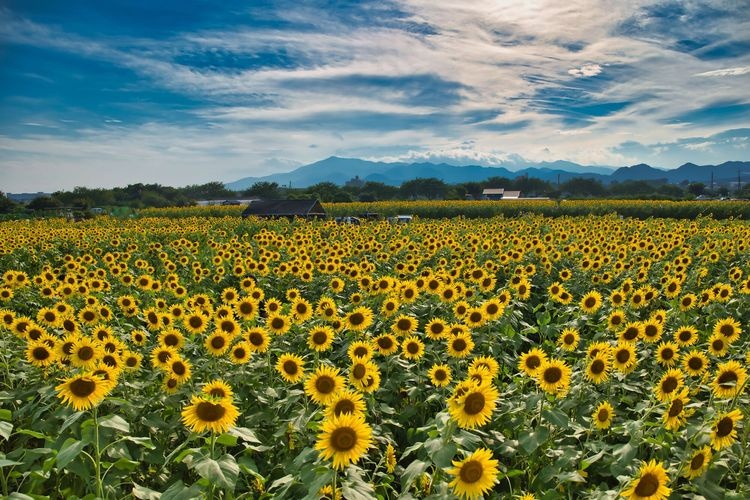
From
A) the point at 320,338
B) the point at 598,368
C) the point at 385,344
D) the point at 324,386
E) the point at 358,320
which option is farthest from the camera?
the point at 358,320

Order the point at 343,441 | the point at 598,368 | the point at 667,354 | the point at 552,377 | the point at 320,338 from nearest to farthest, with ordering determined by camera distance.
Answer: the point at 343,441 → the point at 552,377 → the point at 598,368 → the point at 667,354 → the point at 320,338

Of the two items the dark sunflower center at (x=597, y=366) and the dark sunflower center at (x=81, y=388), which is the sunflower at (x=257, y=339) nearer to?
the dark sunflower center at (x=81, y=388)

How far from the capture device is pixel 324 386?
11.9ft

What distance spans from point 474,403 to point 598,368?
1870 mm

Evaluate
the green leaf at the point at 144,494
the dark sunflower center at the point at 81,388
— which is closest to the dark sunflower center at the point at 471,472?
the green leaf at the point at 144,494

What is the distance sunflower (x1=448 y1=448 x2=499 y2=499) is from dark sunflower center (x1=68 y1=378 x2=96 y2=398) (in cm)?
245

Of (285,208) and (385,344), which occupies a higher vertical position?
(285,208)

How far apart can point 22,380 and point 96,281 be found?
11.8 feet

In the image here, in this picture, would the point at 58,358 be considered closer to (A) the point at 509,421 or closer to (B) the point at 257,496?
(B) the point at 257,496

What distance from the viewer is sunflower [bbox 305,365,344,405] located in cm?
360

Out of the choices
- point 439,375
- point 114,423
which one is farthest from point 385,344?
point 114,423

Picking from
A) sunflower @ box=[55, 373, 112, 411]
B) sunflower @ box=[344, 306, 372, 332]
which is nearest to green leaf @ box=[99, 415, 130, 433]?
sunflower @ box=[55, 373, 112, 411]

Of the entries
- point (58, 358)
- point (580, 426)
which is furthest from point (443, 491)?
point (58, 358)

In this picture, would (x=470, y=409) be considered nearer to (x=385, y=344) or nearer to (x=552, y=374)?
(x=552, y=374)
